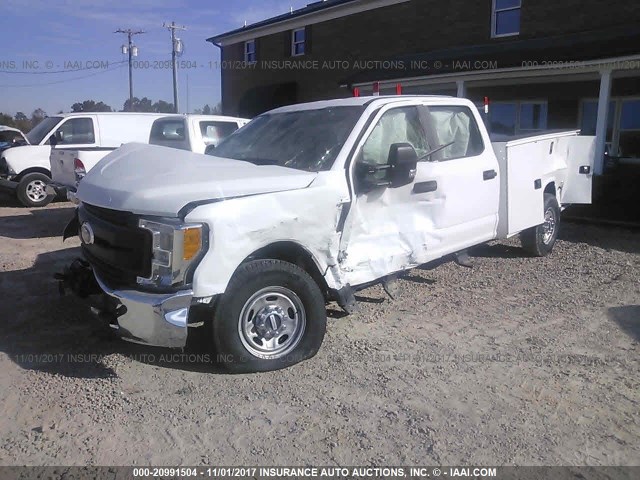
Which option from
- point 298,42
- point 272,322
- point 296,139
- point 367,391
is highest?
point 298,42

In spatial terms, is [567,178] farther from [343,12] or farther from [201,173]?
[343,12]

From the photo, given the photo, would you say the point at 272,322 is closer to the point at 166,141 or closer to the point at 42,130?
the point at 166,141

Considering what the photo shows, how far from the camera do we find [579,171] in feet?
26.0

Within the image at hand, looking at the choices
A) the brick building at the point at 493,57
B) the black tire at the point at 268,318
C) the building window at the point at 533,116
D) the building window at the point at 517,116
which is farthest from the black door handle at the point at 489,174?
the building window at the point at 533,116

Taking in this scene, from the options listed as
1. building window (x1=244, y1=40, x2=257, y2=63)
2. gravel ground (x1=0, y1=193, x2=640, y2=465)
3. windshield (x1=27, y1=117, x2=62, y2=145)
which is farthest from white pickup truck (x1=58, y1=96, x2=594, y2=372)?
building window (x1=244, y1=40, x2=257, y2=63)

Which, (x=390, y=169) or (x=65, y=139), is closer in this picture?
(x=390, y=169)

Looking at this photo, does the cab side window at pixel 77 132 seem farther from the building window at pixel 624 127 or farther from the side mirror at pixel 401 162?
the building window at pixel 624 127

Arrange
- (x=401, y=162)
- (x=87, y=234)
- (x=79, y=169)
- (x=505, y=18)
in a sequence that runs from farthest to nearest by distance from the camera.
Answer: (x=505, y=18) → (x=79, y=169) → (x=401, y=162) → (x=87, y=234)

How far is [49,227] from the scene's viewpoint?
32.6ft

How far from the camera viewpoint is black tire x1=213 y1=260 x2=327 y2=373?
3.83 meters

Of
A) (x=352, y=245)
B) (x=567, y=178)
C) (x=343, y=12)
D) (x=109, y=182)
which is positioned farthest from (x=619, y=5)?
(x=109, y=182)

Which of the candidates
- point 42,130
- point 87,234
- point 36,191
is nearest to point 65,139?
point 42,130

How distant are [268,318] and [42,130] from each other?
421 inches

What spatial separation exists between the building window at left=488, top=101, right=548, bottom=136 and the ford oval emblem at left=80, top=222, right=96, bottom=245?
1311cm
